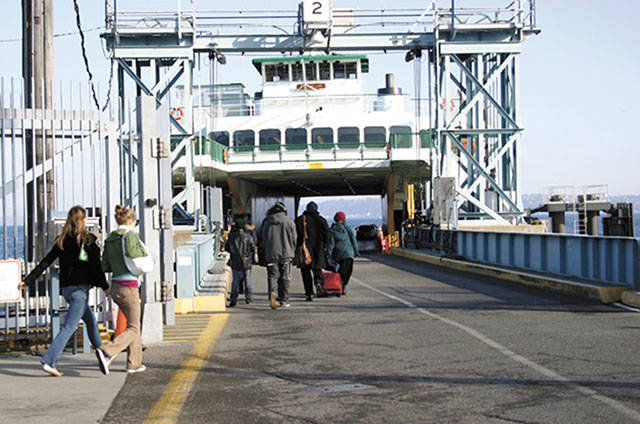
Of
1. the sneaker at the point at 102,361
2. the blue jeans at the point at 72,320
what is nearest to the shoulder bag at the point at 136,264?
the blue jeans at the point at 72,320

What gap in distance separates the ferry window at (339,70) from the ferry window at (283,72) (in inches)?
112

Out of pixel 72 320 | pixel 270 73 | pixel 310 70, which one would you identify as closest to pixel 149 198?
pixel 72 320

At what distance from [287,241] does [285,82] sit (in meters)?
31.9

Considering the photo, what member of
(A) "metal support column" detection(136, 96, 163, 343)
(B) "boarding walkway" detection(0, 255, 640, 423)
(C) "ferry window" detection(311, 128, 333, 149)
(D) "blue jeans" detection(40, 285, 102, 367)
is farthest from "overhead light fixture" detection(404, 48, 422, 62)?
(D) "blue jeans" detection(40, 285, 102, 367)

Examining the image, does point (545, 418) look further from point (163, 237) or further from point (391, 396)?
point (163, 237)

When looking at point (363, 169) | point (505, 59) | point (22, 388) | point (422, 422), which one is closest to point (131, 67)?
point (363, 169)

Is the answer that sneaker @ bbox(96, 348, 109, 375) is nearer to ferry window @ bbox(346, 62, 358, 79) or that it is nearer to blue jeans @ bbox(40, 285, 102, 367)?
blue jeans @ bbox(40, 285, 102, 367)

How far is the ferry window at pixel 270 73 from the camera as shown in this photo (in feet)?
144

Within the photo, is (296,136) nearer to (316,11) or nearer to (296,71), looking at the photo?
(296,71)

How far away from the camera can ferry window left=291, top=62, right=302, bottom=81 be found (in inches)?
1715

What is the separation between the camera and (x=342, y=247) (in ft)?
48.1

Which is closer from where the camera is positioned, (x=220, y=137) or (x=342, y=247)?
(x=342, y=247)

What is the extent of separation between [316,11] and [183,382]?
891 inches

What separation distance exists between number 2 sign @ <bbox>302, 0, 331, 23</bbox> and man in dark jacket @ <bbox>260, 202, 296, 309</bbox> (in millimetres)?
16338
